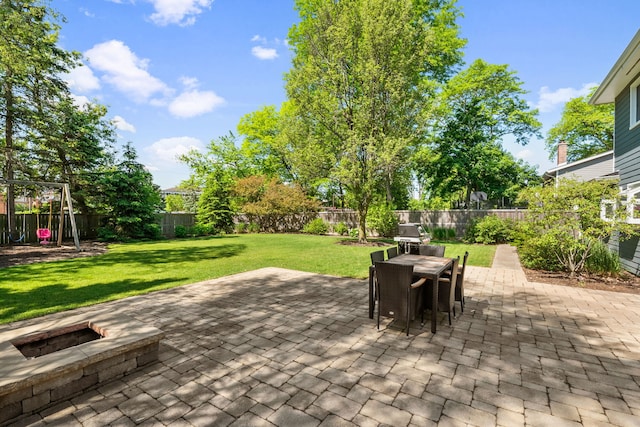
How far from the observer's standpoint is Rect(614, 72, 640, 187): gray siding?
7394 mm

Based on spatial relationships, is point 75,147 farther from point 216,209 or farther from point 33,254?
point 216,209

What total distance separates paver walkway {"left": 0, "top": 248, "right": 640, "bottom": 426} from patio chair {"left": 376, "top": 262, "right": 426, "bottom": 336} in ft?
0.97

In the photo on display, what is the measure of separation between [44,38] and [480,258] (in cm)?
2078

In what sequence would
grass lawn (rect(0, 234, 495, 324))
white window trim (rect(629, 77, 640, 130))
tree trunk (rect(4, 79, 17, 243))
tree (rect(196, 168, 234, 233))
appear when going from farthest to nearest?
tree (rect(196, 168, 234, 233)), tree trunk (rect(4, 79, 17, 243)), white window trim (rect(629, 77, 640, 130)), grass lawn (rect(0, 234, 495, 324))

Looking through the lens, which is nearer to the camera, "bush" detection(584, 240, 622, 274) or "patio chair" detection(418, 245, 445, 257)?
"patio chair" detection(418, 245, 445, 257)

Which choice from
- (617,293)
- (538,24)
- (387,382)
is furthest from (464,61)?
(387,382)

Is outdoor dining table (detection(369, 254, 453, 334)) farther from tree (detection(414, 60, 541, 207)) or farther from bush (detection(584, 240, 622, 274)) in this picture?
tree (detection(414, 60, 541, 207))

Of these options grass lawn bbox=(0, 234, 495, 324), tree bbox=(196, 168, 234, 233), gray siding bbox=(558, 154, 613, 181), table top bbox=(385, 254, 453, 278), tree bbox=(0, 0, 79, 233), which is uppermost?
tree bbox=(0, 0, 79, 233)

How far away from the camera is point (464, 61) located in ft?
67.7

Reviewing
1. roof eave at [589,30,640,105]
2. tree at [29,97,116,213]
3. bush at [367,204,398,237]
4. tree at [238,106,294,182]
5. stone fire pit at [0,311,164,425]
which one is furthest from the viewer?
tree at [238,106,294,182]

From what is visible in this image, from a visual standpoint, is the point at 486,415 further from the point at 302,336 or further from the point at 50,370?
the point at 50,370

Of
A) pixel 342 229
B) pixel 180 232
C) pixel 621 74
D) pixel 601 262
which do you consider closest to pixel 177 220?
pixel 180 232

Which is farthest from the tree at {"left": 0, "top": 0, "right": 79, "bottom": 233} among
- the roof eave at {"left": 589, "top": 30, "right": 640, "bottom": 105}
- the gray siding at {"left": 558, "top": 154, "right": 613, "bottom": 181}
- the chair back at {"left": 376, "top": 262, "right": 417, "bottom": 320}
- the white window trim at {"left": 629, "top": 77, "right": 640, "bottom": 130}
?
the gray siding at {"left": 558, "top": 154, "right": 613, "bottom": 181}

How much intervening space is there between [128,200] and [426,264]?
1644 cm
